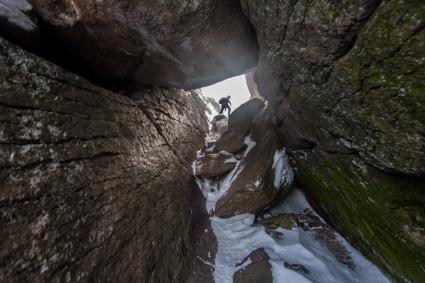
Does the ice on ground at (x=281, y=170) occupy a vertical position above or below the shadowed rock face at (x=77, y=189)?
below

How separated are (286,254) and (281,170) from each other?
4.25 metres

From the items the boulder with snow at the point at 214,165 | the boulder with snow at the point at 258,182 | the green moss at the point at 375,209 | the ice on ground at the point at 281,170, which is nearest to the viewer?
the green moss at the point at 375,209

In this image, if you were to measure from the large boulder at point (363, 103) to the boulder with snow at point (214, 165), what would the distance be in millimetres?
6139

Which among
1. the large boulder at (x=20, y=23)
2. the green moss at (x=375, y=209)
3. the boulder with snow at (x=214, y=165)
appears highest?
the large boulder at (x=20, y=23)

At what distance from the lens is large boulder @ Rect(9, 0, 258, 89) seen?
24.7ft

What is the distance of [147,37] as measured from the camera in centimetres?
838

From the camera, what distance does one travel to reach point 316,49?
5.54 m

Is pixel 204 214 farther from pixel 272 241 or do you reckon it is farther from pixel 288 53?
pixel 288 53

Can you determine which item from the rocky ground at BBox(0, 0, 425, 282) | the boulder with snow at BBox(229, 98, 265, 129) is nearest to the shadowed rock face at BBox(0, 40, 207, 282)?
the rocky ground at BBox(0, 0, 425, 282)

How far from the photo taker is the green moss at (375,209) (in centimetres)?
539

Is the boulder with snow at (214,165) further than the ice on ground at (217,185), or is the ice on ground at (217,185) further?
the boulder with snow at (214,165)

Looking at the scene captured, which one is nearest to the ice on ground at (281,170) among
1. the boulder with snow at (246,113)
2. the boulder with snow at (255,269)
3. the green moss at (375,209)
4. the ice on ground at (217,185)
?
the green moss at (375,209)

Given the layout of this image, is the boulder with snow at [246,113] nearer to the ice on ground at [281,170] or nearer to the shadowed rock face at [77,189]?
the ice on ground at [281,170]

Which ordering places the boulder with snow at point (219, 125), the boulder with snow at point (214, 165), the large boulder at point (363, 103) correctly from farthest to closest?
the boulder with snow at point (219, 125)
the boulder with snow at point (214, 165)
the large boulder at point (363, 103)
